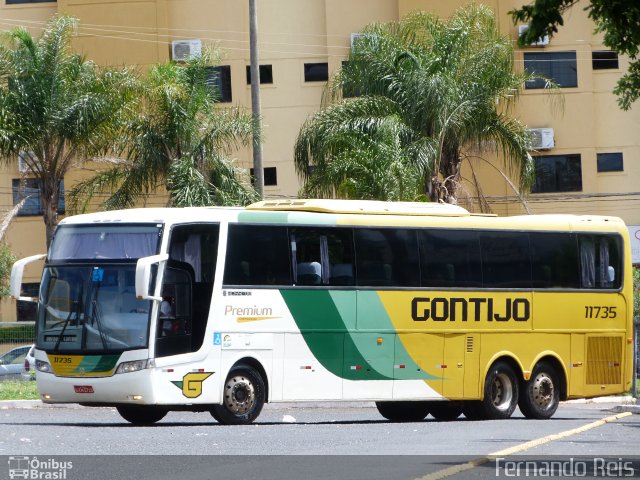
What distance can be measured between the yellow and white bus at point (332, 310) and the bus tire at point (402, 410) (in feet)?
0.10

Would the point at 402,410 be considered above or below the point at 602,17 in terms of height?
below

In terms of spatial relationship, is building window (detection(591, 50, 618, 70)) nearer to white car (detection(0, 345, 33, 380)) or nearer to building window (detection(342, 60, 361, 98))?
building window (detection(342, 60, 361, 98))

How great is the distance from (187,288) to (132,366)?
4.79ft

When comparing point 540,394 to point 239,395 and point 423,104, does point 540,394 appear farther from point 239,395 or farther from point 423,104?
point 423,104

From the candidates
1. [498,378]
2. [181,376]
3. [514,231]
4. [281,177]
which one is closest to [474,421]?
[498,378]

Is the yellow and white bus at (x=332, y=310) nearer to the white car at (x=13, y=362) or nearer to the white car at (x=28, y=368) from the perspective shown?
the white car at (x=28, y=368)

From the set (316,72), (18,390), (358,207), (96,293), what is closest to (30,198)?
(316,72)

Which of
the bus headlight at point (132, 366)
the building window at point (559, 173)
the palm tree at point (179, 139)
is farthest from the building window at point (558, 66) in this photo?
the bus headlight at point (132, 366)

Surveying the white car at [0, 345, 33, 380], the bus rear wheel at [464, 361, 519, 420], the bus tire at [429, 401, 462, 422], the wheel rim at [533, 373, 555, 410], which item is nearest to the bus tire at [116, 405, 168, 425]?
the bus tire at [429, 401, 462, 422]

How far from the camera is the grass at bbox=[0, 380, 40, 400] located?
85.9 ft

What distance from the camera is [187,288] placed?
19406mm

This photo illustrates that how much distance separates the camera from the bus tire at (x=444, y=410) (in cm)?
2352

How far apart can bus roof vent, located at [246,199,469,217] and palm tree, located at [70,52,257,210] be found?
33.7 feet

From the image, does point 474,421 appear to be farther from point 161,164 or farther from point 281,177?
point 281,177
